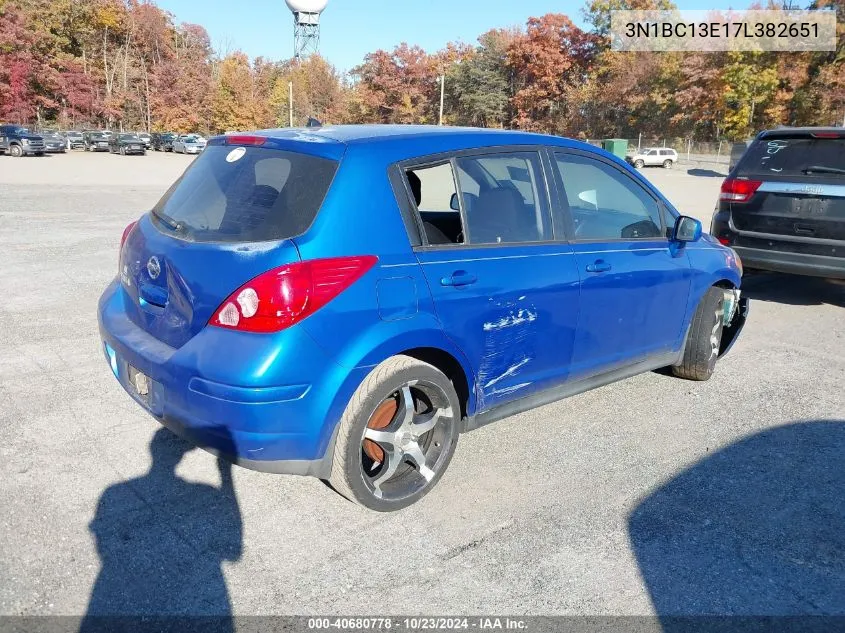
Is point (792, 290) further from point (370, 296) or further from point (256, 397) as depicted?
point (256, 397)

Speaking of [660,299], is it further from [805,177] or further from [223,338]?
[805,177]

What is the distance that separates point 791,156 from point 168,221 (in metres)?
6.20

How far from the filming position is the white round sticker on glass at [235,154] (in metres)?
3.32

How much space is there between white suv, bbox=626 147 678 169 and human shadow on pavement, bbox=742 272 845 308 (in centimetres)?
3760

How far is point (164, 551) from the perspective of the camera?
2.76 m

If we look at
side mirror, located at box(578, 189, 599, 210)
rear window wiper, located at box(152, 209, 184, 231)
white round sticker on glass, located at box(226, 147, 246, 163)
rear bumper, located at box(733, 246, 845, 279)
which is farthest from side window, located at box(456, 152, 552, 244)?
rear bumper, located at box(733, 246, 845, 279)

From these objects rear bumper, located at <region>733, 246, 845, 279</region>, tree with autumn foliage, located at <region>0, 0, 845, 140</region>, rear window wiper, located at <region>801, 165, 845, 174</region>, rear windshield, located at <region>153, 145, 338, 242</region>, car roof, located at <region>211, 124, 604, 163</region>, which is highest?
tree with autumn foliage, located at <region>0, 0, 845, 140</region>

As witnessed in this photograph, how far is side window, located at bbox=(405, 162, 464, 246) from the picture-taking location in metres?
3.25

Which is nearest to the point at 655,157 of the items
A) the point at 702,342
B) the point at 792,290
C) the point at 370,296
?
the point at 792,290

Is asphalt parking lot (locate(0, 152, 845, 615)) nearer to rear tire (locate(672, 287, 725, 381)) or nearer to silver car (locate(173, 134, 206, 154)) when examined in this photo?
rear tire (locate(672, 287, 725, 381))

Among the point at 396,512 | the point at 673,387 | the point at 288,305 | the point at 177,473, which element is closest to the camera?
the point at 288,305

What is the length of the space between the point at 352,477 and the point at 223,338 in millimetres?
818

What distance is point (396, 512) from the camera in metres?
3.15

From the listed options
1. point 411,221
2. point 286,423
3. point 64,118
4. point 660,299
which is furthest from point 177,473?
point 64,118
